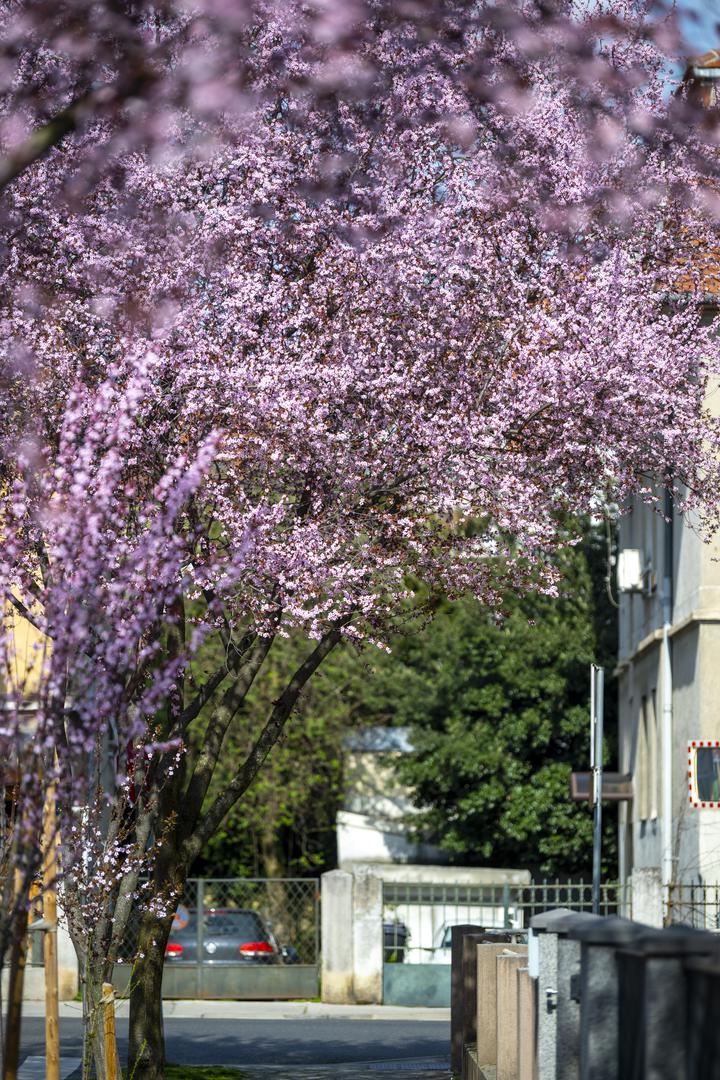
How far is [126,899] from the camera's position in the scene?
1148cm

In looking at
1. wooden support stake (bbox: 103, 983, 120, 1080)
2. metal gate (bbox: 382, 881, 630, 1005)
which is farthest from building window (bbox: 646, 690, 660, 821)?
wooden support stake (bbox: 103, 983, 120, 1080)

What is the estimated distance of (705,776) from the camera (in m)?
18.7

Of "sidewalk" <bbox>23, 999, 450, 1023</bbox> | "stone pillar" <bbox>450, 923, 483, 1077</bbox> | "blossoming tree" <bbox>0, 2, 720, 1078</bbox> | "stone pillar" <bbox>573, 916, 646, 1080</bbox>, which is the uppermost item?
"blossoming tree" <bbox>0, 2, 720, 1078</bbox>

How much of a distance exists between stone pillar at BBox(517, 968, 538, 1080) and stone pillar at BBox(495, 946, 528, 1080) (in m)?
0.29

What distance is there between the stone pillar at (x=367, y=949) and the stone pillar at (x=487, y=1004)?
1421cm

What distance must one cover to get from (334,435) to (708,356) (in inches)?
120

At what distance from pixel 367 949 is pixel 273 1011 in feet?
5.58

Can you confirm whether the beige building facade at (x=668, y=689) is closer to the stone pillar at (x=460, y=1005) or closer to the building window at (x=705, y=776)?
the building window at (x=705, y=776)

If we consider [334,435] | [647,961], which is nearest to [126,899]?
[334,435]

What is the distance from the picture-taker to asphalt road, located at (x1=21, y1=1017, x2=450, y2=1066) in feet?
60.0

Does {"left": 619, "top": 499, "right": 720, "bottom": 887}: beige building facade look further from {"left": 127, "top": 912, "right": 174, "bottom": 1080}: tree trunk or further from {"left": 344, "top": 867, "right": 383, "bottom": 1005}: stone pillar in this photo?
{"left": 127, "top": 912, "right": 174, "bottom": 1080}: tree trunk

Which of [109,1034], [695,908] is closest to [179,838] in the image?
[109,1034]

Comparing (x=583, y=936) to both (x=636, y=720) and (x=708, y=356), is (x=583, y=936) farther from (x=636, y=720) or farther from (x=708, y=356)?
(x=636, y=720)

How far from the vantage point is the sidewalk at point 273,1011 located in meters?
23.7
